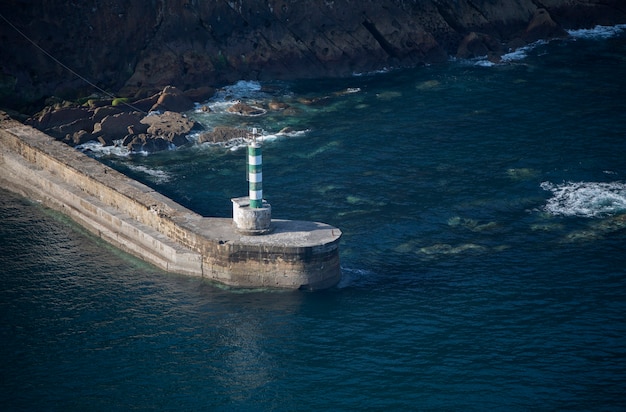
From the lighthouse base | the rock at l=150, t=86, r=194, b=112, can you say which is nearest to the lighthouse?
the lighthouse base

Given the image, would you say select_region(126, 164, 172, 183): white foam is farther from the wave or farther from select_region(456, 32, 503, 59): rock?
select_region(456, 32, 503, 59): rock

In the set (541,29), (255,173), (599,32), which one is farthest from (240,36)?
(255,173)

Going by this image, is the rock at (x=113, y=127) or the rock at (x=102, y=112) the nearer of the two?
the rock at (x=113, y=127)

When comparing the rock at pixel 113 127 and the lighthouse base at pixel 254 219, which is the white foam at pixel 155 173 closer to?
the rock at pixel 113 127

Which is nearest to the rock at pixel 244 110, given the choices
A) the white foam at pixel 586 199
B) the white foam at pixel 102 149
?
the white foam at pixel 102 149

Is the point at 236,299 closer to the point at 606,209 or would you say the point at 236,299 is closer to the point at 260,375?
the point at 260,375

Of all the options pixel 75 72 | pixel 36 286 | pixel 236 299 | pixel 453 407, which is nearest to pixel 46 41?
pixel 75 72

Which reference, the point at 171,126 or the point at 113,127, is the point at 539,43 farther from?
the point at 113,127
